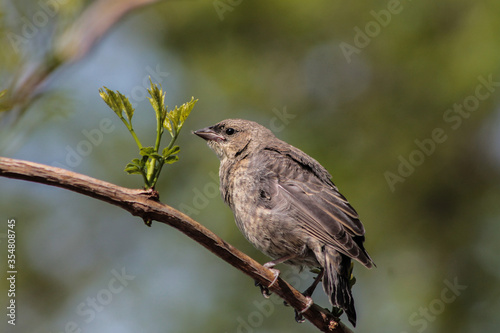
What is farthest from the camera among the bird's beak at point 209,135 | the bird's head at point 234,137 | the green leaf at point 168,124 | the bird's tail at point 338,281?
the bird's beak at point 209,135

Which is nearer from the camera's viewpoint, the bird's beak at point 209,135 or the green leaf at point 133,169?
the green leaf at point 133,169

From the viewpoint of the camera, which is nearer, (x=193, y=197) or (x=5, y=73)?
(x=5, y=73)

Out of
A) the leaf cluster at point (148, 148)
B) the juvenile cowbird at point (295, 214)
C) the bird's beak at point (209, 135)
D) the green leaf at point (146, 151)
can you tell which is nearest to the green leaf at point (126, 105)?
the leaf cluster at point (148, 148)

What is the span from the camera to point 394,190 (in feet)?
21.7

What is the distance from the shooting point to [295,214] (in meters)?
4.21

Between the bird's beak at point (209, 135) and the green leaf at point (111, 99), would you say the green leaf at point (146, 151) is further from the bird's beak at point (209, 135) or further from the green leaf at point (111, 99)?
the bird's beak at point (209, 135)

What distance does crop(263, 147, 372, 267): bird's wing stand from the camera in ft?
13.0

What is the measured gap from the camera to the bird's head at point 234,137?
4945 mm

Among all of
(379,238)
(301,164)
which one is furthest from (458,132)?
(301,164)

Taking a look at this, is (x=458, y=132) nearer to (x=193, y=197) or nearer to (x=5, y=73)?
(x=193, y=197)

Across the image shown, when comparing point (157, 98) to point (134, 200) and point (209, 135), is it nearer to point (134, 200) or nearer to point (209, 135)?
point (134, 200)

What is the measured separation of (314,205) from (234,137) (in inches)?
46.5

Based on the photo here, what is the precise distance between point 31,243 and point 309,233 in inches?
139

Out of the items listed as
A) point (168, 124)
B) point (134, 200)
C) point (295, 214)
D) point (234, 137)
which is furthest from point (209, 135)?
point (134, 200)
